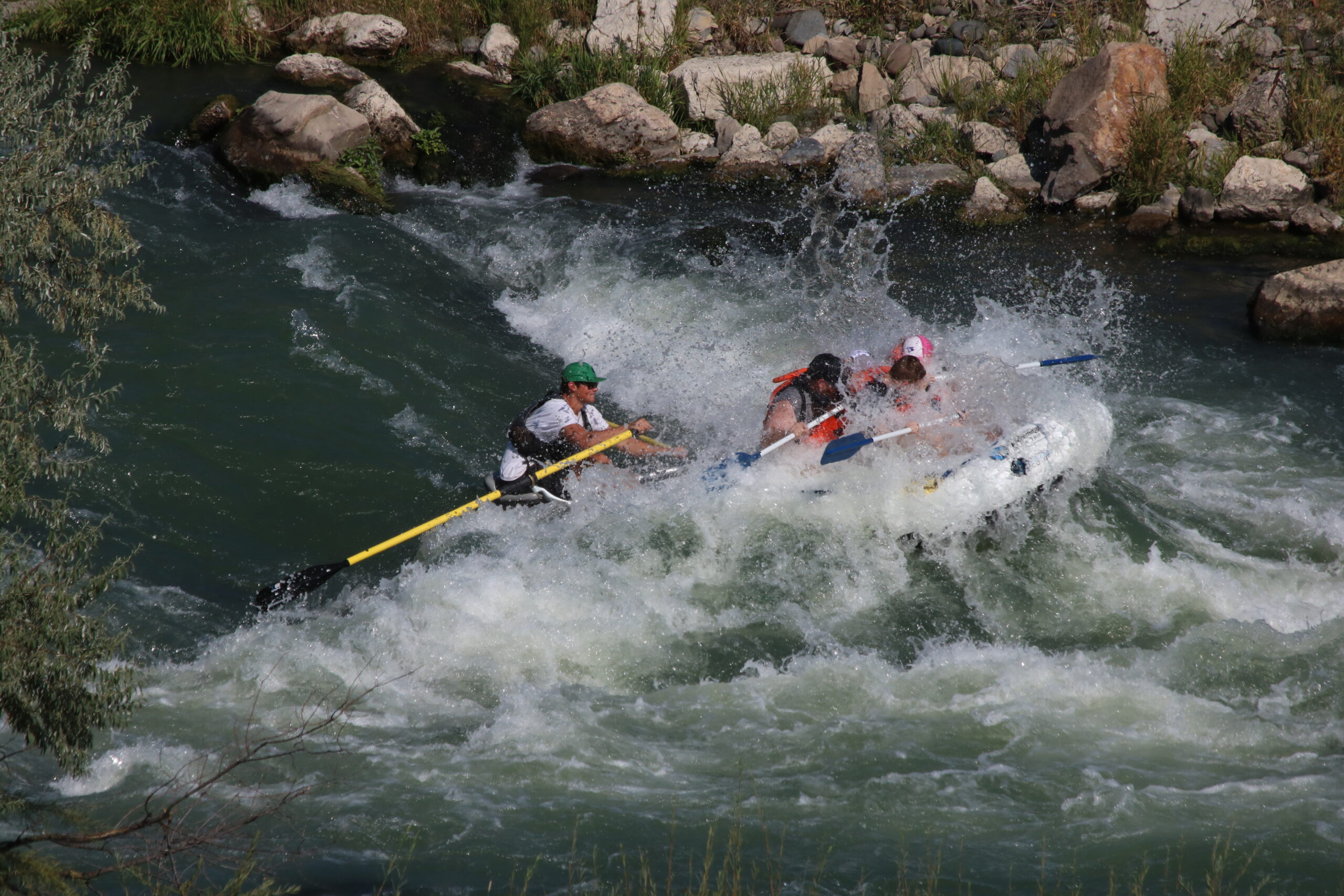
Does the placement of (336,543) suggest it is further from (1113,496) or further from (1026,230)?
(1026,230)

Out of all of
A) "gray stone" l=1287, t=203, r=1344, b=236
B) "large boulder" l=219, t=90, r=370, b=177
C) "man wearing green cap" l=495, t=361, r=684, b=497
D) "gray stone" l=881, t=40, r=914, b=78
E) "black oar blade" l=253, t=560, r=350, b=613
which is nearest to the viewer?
"black oar blade" l=253, t=560, r=350, b=613

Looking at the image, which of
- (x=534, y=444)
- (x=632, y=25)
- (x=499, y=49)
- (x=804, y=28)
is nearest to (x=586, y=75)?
(x=632, y=25)

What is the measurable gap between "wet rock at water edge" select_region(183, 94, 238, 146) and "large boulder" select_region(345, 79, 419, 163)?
4.68 ft

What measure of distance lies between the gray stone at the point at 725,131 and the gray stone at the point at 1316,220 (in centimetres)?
618

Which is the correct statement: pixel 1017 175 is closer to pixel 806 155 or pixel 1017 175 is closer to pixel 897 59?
pixel 806 155

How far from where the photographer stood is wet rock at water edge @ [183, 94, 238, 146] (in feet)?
39.3

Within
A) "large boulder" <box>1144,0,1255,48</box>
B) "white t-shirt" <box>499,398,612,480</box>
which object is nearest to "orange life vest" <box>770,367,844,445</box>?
"white t-shirt" <box>499,398,612,480</box>

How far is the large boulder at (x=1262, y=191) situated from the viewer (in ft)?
34.8

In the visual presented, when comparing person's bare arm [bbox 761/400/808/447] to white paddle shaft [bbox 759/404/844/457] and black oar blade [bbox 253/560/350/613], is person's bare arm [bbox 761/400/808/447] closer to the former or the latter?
white paddle shaft [bbox 759/404/844/457]

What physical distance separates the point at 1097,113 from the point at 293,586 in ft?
31.6

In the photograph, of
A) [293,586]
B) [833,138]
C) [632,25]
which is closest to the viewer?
[293,586]

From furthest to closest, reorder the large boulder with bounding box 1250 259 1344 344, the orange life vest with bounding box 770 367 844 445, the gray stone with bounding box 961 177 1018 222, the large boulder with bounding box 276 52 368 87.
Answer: the large boulder with bounding box 276 52 368 87 → the gray stone with bounding box 961 177 1018 222 → the large boulder with bounding box 1250 259 1344 344 → the orange life vest with bounding box 770 367 844 445

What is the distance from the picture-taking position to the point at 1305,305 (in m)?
8.90

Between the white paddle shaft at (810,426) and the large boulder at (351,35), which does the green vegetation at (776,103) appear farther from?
the white paddle shaft at (810,426)
